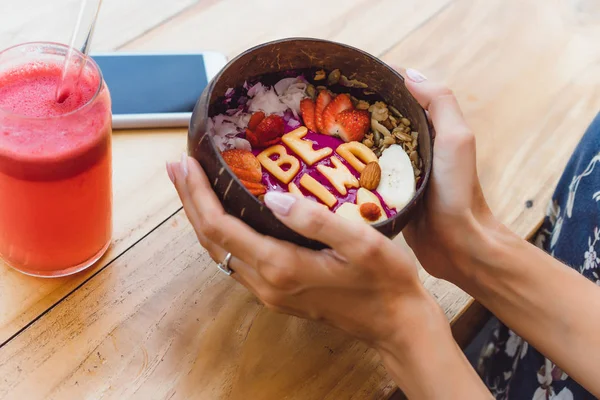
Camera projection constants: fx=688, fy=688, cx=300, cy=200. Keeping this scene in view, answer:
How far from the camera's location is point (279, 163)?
83cm

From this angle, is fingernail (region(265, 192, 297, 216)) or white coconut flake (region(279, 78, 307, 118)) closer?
fingernail (region(265, 192, 297, 216))

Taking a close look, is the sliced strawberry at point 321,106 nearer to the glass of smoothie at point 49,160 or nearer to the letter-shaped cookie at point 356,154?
the letter-shaped cookie at point 356,154

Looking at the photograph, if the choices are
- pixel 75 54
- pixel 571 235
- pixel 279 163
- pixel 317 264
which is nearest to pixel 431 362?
pixel 317 264

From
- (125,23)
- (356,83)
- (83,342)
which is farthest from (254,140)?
(125,23)

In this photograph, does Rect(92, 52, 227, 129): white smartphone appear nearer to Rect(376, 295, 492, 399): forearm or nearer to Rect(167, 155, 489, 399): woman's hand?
Rect(167, 155, 489, 399): woman's hand

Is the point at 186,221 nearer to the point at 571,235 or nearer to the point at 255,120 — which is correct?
the point at 255,120

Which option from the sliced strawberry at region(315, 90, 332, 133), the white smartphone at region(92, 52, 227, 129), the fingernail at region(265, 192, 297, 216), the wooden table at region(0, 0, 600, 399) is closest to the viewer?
the fingernail at region(265, 192, 297, 216)

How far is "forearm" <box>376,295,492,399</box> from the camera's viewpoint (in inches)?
29.2

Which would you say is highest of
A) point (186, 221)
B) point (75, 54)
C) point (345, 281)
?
point (75, 54)

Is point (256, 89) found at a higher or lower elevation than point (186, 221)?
higher

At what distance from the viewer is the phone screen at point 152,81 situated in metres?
0.99

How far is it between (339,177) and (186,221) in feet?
0.73

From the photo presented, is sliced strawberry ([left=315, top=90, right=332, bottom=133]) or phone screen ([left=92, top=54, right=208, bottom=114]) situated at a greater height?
sliced strawberry ([left=315, top=90, right=332, bottom=133])

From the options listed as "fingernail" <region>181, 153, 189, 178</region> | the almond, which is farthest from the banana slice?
"fingernail" <region>181, 153, 189, 178</region>
